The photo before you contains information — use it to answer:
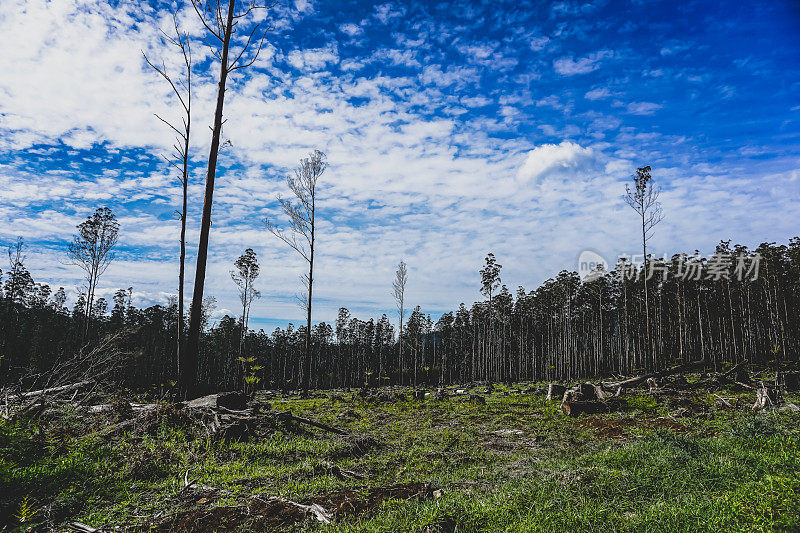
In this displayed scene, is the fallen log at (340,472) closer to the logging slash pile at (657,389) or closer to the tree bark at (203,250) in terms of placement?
the tree bark at (203,250)

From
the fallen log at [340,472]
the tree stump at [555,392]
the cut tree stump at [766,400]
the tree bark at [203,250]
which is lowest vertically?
the tree stump at [555,392]

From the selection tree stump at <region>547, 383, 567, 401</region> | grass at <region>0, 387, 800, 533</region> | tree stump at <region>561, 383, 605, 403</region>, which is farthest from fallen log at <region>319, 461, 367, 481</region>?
tree stump at <region>547, 383, 567, 401</region>

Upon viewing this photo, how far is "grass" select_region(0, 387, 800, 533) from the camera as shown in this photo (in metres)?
4.37

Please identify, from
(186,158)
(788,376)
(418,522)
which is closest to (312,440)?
(418,522)

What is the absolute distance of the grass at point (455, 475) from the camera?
14.3ft

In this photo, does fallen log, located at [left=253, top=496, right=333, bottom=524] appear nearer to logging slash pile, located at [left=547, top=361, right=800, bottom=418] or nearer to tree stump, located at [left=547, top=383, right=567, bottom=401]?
logging slash pile, located at [left=547, top=361, right=800, bottom=418]

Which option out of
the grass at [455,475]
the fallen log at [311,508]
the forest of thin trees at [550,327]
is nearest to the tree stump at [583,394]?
the grass at [455,475]

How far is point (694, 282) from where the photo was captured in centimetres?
4947

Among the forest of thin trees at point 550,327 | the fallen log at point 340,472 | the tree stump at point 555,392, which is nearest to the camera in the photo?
the fallen log at point 340,472

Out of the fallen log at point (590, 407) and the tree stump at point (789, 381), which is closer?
the fallen log at point (590, 407)

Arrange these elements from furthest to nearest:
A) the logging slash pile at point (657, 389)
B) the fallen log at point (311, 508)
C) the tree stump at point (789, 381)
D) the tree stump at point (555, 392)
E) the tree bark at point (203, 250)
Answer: the tree stump at point (555, 392)
the tree stump at point (789, 381)
the logging slash pile at point (657, 389)
the tree bark at point (203, 250)
the fallen log at point (311, 508)

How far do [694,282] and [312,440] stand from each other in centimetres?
5692

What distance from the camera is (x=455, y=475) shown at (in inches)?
265

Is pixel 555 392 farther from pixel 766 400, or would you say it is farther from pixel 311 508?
pixel 311 508
